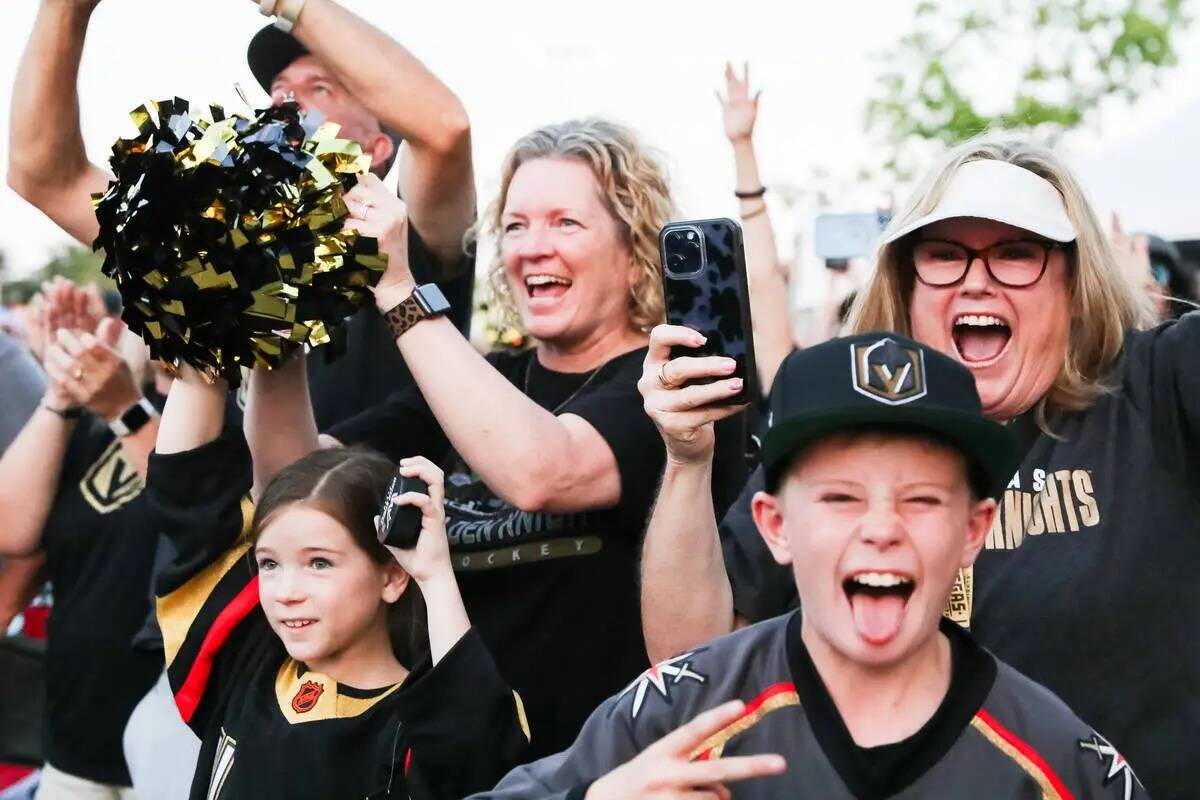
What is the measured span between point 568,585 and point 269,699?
683 millimetres

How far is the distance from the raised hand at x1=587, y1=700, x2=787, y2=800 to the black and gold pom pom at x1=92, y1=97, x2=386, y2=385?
4.11ft

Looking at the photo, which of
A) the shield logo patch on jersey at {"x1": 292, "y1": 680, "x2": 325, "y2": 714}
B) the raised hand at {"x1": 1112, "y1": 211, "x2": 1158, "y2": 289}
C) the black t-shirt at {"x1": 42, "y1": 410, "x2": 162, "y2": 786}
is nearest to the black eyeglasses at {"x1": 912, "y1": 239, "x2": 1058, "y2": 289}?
the shield logo patch on jersey at {"x1": 292, "y1": 680, "x2": 325, "y2": 714}

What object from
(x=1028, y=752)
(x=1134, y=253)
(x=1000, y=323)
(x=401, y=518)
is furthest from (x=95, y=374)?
(x=1134, y=253)

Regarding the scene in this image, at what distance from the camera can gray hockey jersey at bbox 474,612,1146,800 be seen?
193 centimetres

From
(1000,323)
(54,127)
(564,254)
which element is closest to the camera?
(1000,323)

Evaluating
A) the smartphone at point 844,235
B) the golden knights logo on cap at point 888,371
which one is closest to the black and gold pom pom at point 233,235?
the golden knights logo on cap at point 888,371

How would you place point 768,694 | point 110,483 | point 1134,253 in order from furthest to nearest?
point 1134,253 < point 110,483 < point 768,694

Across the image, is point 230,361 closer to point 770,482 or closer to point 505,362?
point 505,362

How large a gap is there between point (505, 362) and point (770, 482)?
4.57 feet

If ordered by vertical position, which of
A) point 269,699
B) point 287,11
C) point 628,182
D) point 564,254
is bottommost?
point 269,699

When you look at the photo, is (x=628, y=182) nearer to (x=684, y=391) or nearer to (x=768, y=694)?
(x=684, y=391)

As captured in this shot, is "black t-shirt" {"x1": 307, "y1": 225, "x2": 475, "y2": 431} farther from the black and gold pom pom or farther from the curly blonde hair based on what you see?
the black and gold pom pom

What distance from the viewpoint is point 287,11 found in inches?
120

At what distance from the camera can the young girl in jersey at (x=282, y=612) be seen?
2.94 metres
